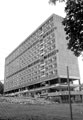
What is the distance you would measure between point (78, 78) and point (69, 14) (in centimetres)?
6996

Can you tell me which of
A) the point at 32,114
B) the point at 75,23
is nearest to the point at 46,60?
the point at 32,114

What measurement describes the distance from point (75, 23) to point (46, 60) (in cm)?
6681

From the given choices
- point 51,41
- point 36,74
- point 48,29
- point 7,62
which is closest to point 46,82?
point 36,74

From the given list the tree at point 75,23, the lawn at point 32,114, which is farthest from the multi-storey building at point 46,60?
the tree at point 75,23

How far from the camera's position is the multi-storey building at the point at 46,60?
229ft

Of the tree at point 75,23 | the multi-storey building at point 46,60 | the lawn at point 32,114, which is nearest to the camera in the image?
the tree at point 75,23

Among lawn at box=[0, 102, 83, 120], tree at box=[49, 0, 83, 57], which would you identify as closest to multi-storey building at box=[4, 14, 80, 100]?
lawn at box=[0, 102, 83, 120]

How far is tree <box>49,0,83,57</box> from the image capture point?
7490mm

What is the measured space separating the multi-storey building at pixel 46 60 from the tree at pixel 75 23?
54.6 metres

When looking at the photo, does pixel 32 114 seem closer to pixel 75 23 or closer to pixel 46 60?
pixel 75 23

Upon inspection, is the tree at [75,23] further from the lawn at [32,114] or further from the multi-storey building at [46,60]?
the multi-storey building at [46,60]

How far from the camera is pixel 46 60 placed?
75.0 meters

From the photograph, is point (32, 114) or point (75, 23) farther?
point (32, 114)

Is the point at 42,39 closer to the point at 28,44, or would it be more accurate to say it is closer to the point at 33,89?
the point at 28,44
